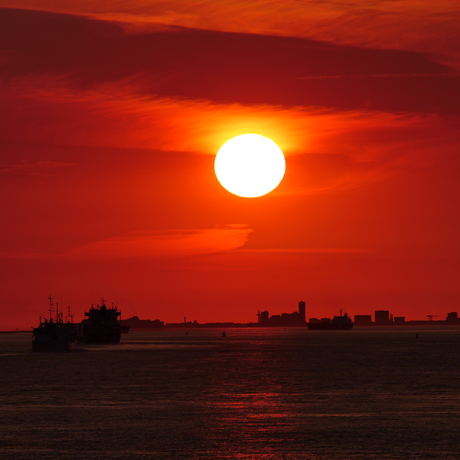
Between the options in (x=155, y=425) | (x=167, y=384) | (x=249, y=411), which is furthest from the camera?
(x=167, y=384)

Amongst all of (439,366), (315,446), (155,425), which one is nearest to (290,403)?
(155,425)

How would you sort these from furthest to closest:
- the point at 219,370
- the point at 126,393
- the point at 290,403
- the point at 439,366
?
the point at 439,366 < the point at 219,370 < the point at 126,393 < the point at 290,403

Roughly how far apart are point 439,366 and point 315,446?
10422 cm

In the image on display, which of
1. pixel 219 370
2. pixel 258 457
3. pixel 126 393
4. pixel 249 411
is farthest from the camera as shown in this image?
pixel 219 370

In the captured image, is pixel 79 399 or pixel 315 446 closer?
pixel 315 446

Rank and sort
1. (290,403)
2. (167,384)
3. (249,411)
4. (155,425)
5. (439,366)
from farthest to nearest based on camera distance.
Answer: (439,366)
(167,384)
(290,403)
(249,411)
(155,425)

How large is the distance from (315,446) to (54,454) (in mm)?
16542

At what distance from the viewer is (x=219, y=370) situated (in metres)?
145

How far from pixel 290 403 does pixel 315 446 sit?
2761 centimetres

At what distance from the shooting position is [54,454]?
186 feet

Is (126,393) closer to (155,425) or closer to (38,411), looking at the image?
(38,411)

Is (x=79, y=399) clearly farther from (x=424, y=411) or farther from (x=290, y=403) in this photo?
(x=424, y=411)

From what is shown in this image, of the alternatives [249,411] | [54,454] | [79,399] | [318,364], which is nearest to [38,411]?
[79,399]

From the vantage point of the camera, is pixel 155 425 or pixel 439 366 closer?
pixel 155 425
